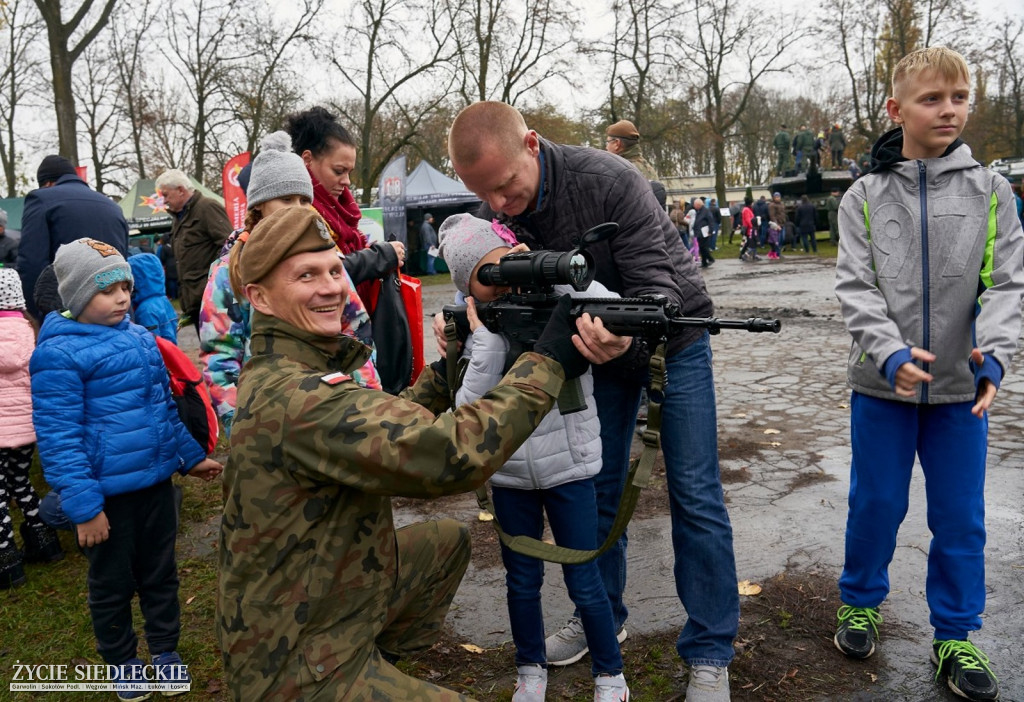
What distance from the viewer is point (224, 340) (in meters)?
3.32

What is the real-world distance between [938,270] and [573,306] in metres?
1.36

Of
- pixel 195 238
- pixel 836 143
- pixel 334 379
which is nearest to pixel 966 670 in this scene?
pixel 334 379

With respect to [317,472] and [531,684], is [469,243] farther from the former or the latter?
[531,684]

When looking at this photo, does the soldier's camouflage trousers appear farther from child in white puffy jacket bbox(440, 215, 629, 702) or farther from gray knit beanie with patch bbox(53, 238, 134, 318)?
gray knit beanie with patch bbox(53, 238, 134, 318)

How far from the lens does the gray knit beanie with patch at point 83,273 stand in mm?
3236

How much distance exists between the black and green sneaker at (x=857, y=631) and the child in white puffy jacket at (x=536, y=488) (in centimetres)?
88

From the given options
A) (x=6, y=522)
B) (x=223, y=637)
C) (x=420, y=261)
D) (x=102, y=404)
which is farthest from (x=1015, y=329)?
(x=420, y=261)

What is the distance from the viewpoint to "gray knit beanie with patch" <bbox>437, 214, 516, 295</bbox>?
2.64m

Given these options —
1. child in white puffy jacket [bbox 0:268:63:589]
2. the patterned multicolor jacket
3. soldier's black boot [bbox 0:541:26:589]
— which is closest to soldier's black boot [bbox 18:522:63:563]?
child in white puffy jacket [bbox 0:268:63:589]

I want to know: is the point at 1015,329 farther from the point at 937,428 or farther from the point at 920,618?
the point at 920,618

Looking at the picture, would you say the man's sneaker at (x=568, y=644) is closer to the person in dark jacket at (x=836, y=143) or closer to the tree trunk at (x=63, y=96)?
the tree trunk at (x=63, y=96)

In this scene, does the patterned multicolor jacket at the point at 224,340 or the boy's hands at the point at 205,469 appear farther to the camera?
the boy's hands at the point at 205,469

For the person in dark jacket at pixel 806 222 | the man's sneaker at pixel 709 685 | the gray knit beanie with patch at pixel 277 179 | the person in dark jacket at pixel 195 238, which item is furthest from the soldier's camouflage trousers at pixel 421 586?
the person in dark jacket at pixel 806 222

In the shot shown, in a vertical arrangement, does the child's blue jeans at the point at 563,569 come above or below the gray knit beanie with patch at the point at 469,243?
below
